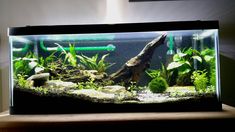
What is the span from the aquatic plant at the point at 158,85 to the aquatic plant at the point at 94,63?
8.3 inches

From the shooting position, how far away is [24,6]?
1528mm

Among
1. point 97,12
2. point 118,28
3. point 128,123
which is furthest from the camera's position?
point 97,12

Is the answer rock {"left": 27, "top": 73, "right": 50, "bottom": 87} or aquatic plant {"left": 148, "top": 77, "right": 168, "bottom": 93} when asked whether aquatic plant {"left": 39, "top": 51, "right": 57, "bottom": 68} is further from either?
aquatic plant {"left": 148, "top": 77, "right": 168, "bottom": 93}

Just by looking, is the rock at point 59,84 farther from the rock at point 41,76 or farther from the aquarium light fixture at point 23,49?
the aquarium light fixture at point 23,49

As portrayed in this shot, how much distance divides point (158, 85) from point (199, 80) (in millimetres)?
181

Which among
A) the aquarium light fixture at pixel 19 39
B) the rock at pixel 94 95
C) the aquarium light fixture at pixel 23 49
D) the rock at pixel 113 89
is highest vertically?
the aquarium light fixture at pixel 19 39

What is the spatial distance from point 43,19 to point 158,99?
834 millimetres

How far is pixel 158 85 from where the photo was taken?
1158mm

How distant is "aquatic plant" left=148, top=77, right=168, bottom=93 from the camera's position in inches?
45.5

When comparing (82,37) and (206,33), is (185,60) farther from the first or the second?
(82,37)

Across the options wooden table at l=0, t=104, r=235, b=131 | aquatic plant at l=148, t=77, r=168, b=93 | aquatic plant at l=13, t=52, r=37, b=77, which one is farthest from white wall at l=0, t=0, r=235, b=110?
wooden table at l=0, t=104, r=235, b=131

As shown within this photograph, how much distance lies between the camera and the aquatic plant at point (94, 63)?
1181 mm

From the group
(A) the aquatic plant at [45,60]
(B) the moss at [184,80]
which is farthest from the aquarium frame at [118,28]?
(B) the moss at [184,80]

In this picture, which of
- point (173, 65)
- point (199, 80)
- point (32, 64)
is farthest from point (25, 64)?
point (199, 80)
